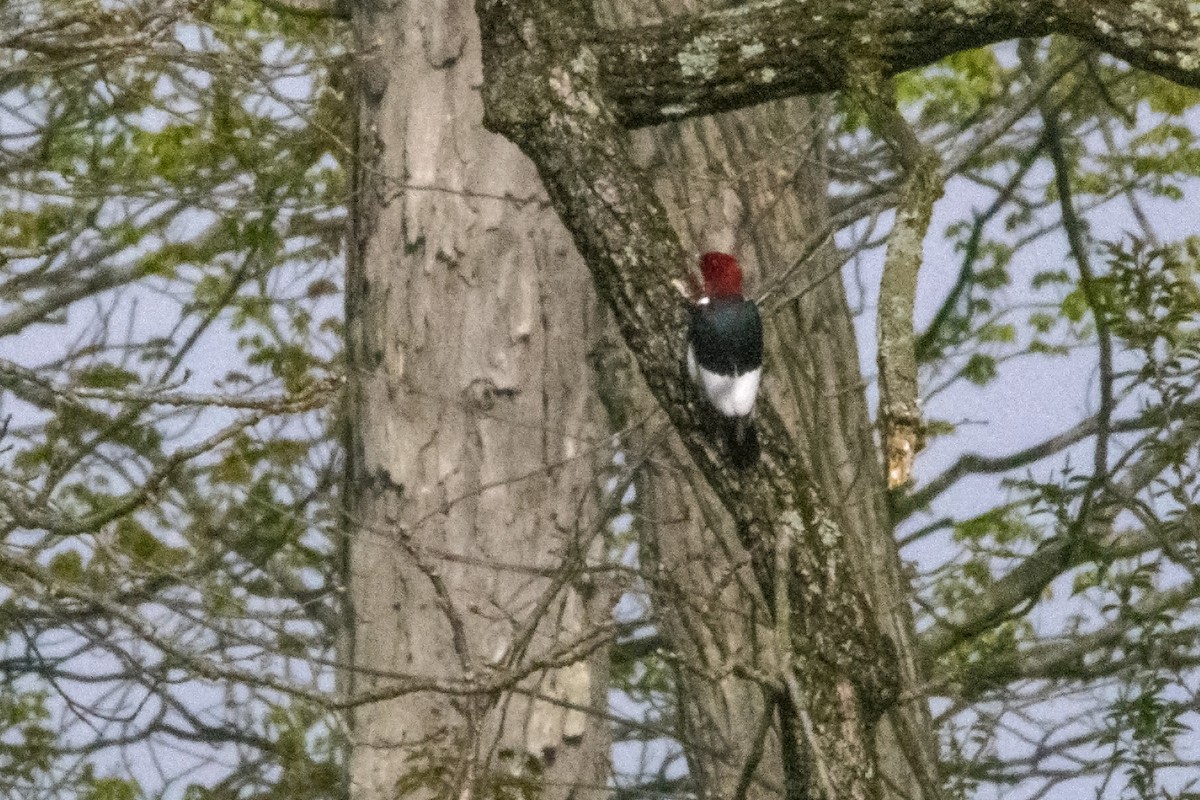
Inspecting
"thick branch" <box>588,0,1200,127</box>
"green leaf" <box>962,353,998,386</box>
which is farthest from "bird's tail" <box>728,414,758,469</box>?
"green leaf" <box>962,353,998,386</box>

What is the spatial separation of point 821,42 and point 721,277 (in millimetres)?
629

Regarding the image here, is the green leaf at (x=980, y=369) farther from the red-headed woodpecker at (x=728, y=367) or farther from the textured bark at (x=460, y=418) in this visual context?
the red-headed woodpecker at (x=728, y=367)

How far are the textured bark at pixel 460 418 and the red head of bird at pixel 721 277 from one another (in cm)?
126

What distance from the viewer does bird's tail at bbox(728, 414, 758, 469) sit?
2857mm

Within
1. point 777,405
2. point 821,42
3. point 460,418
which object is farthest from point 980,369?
point 821,42

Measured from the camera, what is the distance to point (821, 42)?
3186 mm

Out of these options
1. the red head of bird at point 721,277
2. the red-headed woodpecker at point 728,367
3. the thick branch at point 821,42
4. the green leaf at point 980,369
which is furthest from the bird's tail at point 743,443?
the green leaf at point 980,369

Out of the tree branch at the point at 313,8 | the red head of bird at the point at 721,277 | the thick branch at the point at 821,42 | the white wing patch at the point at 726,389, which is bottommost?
the white wing patch at the point at 726,389

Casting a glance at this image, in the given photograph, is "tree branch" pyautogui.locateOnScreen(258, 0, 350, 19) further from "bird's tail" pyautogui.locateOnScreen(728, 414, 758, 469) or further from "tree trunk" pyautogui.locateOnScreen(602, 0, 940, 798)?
"bird's tail" pyautogui.locateOnScreen(728, 414, 758, 469)

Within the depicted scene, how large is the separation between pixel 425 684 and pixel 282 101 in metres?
2.76

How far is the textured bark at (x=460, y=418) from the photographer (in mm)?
4867

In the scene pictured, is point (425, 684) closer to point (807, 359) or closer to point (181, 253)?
point (807, 359)

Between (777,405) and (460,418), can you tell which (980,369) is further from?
(460,418)

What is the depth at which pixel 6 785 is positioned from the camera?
5719 mm
